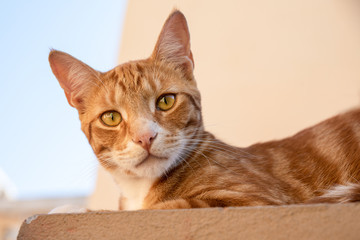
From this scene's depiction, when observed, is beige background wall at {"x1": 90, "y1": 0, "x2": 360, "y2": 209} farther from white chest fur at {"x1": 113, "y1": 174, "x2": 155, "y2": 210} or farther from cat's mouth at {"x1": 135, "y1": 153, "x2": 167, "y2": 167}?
cat's mouth at {"x1": 135, "y1": 153, "x2": 167, "y2": 167}

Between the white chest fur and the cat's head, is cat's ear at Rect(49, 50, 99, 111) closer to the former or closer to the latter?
the cat's head

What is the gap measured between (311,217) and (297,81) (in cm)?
180

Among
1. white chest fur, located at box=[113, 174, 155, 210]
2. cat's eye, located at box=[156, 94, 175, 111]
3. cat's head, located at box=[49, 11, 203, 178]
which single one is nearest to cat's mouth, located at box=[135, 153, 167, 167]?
cat's head, located at box=[49, 11, 203, 178]

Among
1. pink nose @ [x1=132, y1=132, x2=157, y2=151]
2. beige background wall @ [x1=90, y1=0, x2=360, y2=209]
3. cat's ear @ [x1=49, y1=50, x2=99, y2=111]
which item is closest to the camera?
pink nose @ [x1=132, y1=132, x2=157, y2=151]

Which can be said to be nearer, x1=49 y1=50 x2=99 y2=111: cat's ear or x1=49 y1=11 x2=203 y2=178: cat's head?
x1=49 y1=11 x2=203 y2=178: cat's head

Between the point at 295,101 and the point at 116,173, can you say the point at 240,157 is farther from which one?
the point at 295,101

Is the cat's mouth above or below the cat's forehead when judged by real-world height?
below

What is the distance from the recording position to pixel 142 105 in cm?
138

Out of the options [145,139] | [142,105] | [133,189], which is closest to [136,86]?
[142,105]


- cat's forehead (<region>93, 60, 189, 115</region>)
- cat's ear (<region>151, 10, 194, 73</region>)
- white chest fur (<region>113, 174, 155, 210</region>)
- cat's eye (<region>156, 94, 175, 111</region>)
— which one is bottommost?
white chest fur (<region>113, 174, 155, 210</region>)

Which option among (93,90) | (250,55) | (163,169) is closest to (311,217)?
(163,169)

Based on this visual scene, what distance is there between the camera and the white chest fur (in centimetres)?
142

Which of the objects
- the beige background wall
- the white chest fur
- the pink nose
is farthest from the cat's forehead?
the beige background wall

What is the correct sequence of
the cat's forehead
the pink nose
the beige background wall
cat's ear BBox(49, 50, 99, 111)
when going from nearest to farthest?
the pink nose → the cat's forehead → cat's ear BBox(49, 50, 99, 111) → the beige background wall
